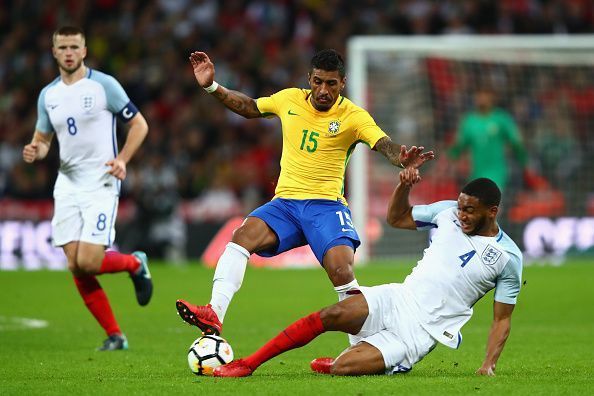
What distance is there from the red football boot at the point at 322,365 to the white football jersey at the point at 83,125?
283 cm

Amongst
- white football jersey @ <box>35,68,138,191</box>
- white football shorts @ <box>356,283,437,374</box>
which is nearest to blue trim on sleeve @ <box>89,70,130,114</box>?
white football jersey @ <box>35,68,138,191</box>

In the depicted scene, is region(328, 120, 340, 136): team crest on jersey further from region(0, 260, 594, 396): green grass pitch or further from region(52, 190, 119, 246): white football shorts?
region(52, 190, 119, 246): white football shorts

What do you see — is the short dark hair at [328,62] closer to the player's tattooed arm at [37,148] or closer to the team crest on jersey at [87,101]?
the team crest on jersey at [87,101]

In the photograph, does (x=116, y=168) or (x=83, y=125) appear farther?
(x=83, y=125)

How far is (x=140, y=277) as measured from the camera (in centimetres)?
1025

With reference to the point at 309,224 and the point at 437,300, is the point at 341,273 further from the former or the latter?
the point at 437,300

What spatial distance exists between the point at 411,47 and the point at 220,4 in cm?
758

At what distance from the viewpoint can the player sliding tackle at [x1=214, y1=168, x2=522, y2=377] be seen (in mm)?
7355

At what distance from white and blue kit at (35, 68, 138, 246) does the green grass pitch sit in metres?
1.05

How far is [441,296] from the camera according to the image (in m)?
7.50

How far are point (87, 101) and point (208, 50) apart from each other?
1479cm

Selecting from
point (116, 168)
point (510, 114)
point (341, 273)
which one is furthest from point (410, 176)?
point (510, 114)

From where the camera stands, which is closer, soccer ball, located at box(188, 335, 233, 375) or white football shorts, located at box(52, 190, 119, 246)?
soccer ball, located at box(188, 335, 233, 375)

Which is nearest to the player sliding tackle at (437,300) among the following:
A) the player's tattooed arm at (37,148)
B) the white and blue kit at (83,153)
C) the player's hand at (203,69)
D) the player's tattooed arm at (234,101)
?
the player's tattooed arm at (234,101)
